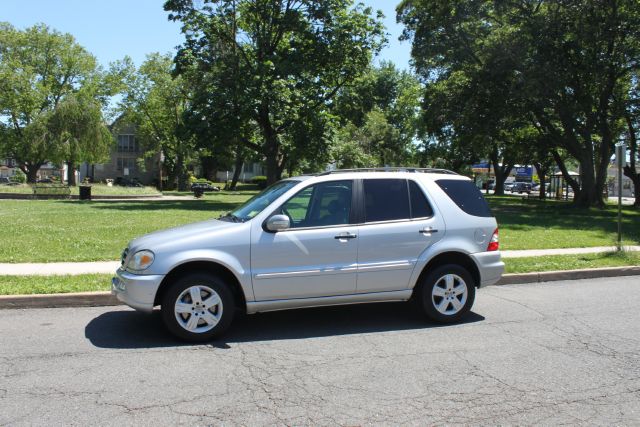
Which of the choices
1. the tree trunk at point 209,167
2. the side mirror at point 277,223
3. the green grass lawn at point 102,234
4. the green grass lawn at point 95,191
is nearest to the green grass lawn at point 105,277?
the green grass lawn at point 102,234

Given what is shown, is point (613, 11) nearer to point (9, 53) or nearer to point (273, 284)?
point (273, 284)

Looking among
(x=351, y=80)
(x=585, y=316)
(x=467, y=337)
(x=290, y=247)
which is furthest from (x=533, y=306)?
(x=351, y=80)

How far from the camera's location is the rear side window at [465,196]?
6.87 metres

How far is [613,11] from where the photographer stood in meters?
26.1

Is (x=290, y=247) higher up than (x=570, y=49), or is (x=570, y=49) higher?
(x=570, y=49)

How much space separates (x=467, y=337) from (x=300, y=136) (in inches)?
990

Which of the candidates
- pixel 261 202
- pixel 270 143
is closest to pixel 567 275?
pixel 261 202

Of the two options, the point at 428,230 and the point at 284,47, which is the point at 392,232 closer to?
the point at 428,230

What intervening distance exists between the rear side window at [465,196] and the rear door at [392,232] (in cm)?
38

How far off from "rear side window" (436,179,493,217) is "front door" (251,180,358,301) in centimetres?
136

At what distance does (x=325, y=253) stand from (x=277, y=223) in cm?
66

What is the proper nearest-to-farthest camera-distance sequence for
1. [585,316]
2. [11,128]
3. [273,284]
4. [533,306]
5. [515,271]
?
[273,284] < [585,316] < [533,306] < [515,271] < [11,128]

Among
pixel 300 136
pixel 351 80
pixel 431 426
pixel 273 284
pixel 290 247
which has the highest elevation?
pixel 351 80

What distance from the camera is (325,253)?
6.09 metres
